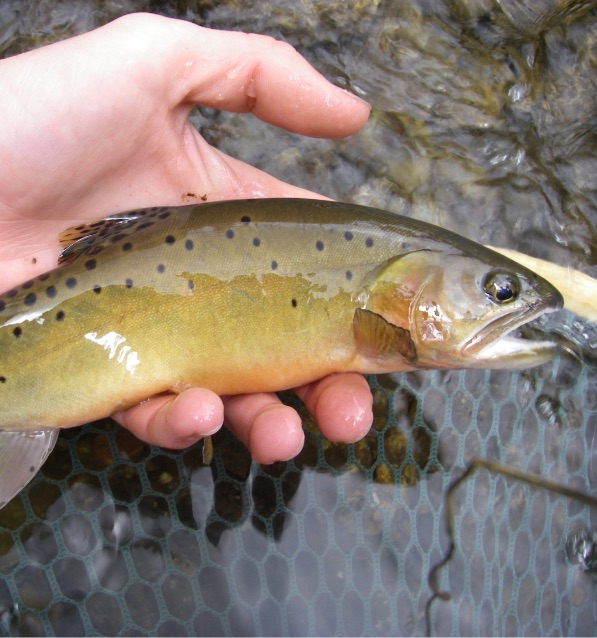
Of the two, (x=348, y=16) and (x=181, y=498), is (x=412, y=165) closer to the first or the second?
(x=348, y=16)

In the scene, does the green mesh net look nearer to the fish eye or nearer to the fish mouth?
the fish mouth

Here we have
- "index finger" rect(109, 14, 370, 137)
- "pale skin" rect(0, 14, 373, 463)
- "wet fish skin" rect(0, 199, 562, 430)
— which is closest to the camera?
"wet fish skin" rect(0, 199, 562, 430)

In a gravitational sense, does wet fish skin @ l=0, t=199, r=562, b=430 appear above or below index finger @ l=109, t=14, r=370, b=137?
below

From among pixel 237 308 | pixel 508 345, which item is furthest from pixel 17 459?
pixel 508 345

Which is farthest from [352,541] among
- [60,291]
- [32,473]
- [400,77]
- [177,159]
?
[400,77]

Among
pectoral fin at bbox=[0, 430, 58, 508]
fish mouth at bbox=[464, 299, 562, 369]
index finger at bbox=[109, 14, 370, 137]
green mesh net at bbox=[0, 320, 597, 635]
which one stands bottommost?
green mesh net at bbox=[0, 320, 597, 635]

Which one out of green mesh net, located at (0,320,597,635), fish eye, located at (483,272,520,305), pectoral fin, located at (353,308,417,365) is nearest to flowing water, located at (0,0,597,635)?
green mesh net, located at (0,320,597,635)

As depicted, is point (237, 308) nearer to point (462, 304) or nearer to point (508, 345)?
point (462, 304)

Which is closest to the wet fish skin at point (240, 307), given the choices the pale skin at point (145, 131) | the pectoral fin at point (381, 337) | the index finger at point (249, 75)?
the pectoral fin at point (381, 337)
